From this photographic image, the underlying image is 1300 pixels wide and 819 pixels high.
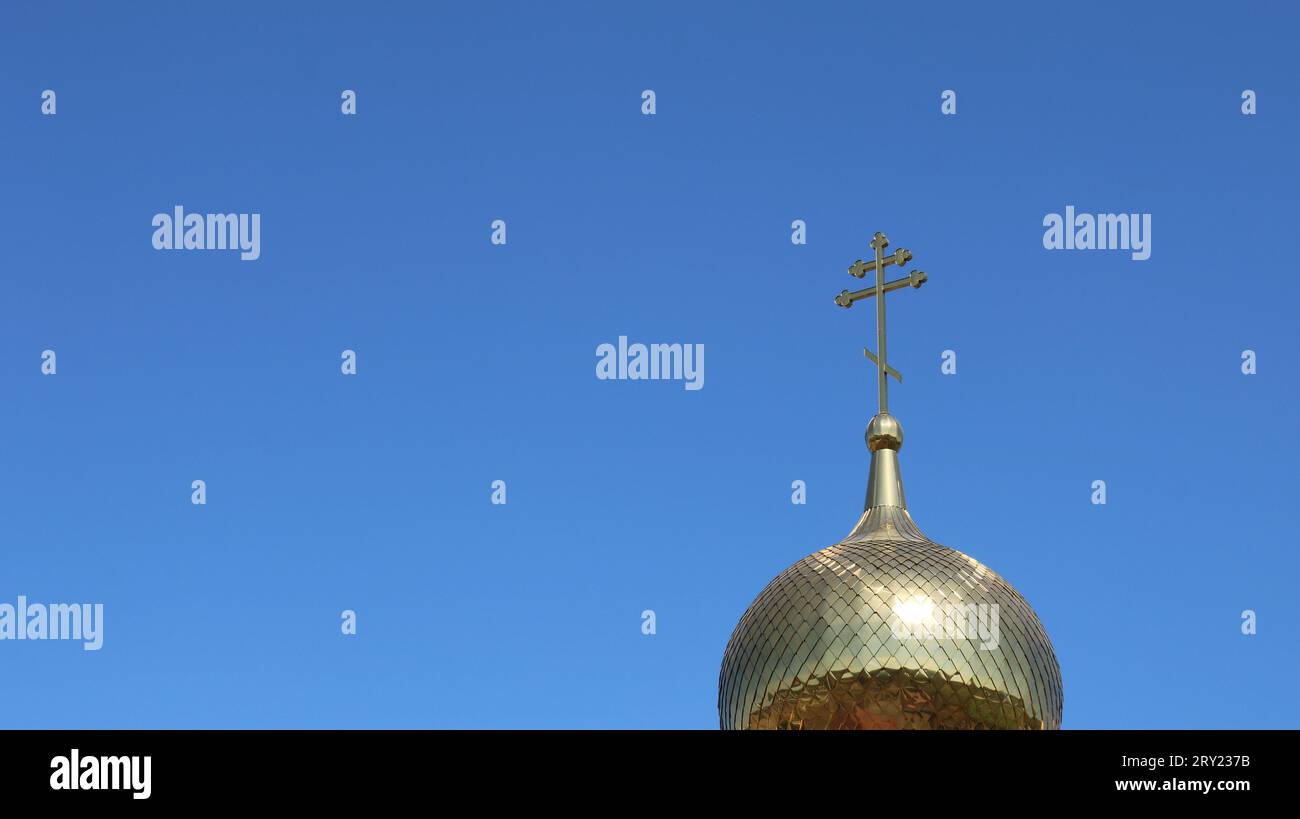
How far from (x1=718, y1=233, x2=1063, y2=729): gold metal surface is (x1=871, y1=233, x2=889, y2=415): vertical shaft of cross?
4.04m

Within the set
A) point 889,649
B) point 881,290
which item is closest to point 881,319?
point 881,290

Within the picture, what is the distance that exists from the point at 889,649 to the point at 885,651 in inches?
2.0

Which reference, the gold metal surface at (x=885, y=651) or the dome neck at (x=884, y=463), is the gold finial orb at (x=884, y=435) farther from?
the gold metal surface at (x=885, y=651)

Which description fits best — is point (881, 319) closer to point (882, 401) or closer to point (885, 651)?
point (882, 401)

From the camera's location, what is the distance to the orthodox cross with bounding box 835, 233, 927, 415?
1277 inches

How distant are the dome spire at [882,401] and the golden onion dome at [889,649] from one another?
6.44ft

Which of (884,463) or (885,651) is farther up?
(884,463)

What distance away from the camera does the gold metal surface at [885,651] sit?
2633 cm

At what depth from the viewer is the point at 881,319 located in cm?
3281
